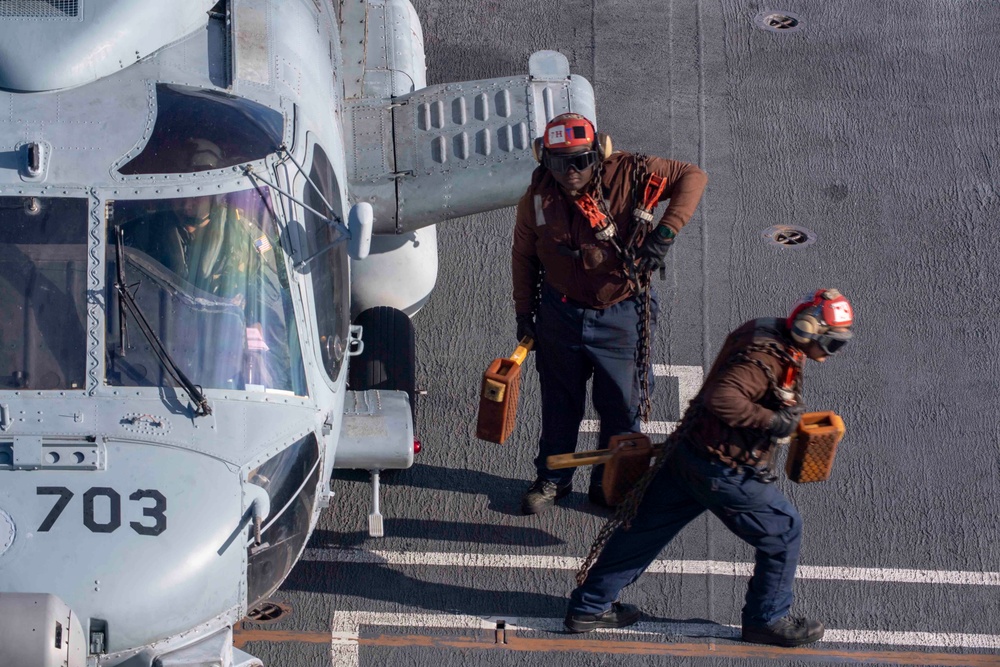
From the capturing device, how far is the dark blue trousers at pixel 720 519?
16.5ft

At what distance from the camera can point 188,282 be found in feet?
16.0

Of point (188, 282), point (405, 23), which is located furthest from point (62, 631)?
point (405, 23)

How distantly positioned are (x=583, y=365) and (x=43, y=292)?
2.52m

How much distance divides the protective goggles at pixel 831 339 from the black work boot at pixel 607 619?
1800 mm

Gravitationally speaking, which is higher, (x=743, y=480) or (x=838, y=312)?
(x=838, y=312)

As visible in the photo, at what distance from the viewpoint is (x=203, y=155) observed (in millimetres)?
5145

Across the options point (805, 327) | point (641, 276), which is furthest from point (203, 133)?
point (805, 327)

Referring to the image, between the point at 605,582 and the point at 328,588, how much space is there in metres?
1.48

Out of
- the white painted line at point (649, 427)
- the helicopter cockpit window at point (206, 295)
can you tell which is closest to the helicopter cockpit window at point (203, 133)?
the helicopter cockpit window at point (206, 295)

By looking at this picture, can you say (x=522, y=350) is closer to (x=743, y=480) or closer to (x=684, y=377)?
(x=743, y=480)

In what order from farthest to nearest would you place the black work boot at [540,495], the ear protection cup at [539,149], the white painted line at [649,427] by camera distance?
the white painted line at [649,427] → the black work boot at [540,495] → the ear protection cup at [539,149]

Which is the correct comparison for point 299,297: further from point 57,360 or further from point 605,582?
point 605,582

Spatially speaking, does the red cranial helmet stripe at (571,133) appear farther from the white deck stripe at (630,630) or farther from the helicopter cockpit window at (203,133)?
the white deck stripe at (630,630)

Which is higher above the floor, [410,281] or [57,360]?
[410,281]
